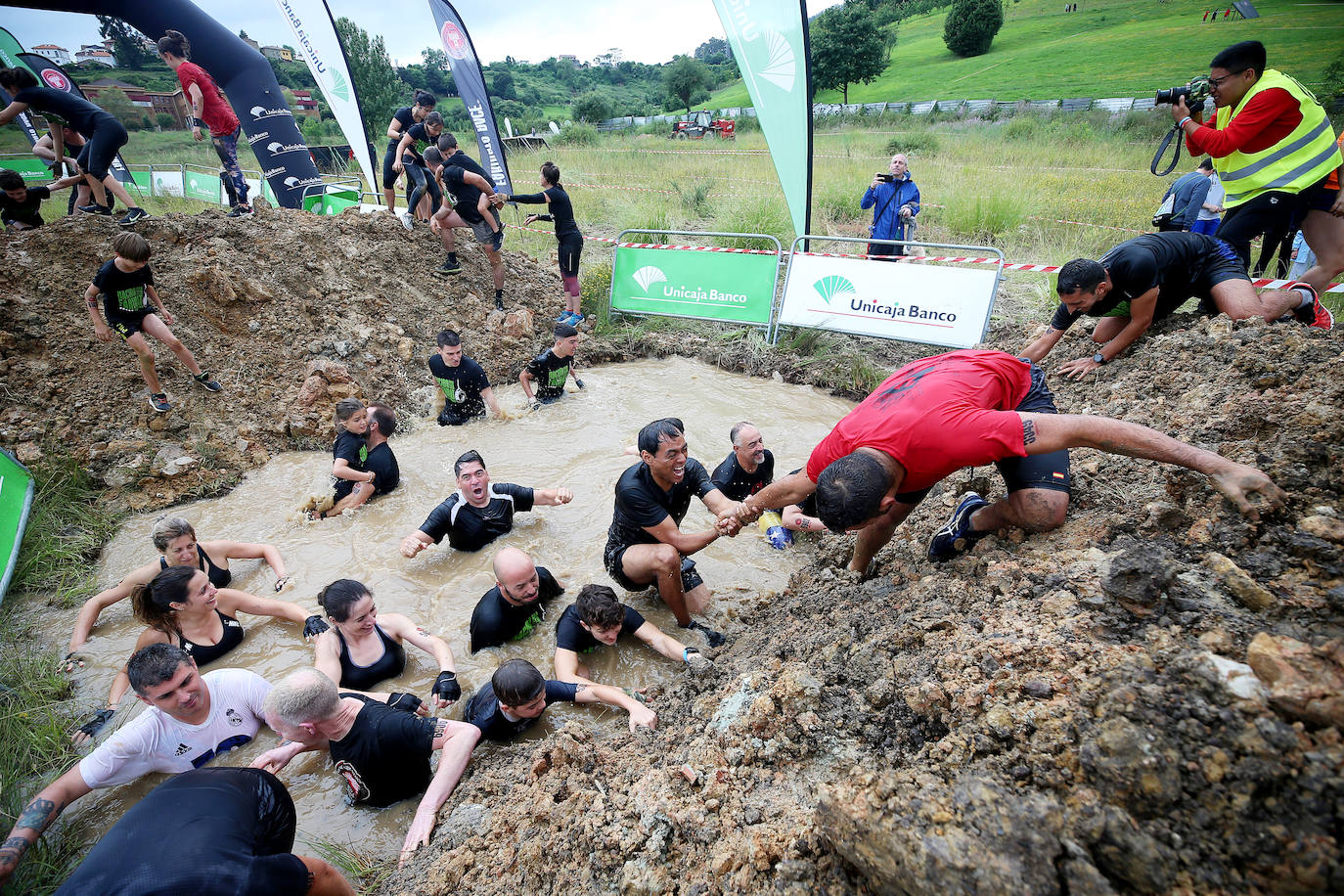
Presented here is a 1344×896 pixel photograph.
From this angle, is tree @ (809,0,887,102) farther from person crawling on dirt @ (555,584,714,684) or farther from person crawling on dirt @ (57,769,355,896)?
person crawling on dirt @ (57,769,355,896)

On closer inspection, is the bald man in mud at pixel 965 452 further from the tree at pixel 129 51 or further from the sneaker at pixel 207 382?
the tree at pixel 129 51

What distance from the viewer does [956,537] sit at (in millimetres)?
3141

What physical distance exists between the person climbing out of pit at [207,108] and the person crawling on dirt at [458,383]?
4.18 m

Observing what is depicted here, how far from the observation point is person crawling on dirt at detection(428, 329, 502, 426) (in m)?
6.21

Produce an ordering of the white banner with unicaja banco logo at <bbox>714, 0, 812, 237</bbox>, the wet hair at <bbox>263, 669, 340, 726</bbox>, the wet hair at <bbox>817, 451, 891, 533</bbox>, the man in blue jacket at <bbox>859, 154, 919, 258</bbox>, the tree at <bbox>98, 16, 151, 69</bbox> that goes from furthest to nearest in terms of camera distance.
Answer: the tree at <bbox>98, 16, 151, 69</bbox> < the man in blue jacket at <bbox>859, 154, 919, 258</bbox> < the white banner with unicaja banco logo at <bbox>714, 0, 812, 237</bbox> < the wet hair at <bbox>263, 669, 340, 726</bbox> < the wet hair at <bbox>817, 451, 891, 533</bbox>

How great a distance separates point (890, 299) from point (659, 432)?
481 centimetres

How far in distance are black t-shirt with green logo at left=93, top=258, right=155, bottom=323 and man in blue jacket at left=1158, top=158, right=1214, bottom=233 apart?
1069cm

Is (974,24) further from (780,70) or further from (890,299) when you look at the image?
(890,299)

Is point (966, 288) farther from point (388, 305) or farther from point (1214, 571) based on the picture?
point (388, 305)

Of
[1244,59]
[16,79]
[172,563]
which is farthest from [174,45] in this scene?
[1244,59]

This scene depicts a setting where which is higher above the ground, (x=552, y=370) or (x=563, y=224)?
(x=563, y=224)

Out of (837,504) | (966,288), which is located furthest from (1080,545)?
(966,288)

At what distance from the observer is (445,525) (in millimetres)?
4520

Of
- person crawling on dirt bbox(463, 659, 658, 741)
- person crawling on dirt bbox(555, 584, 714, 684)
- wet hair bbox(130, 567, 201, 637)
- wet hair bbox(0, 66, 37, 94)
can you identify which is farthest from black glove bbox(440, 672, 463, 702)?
wet hair bbox(0, 66, 37, 94)
